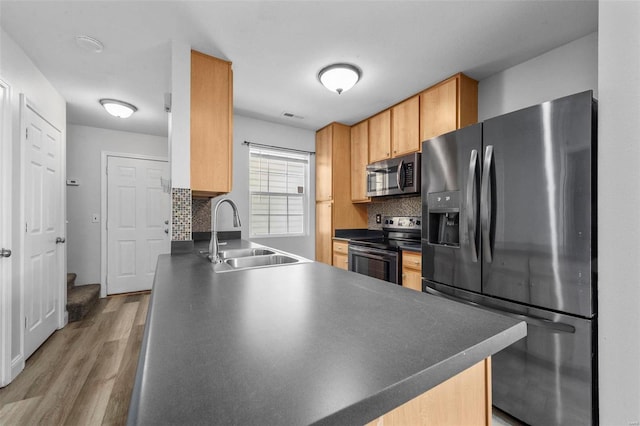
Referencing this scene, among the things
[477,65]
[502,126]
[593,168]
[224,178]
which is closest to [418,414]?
[593,168]

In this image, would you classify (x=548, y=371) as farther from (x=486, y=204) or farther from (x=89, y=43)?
(x=89, y=43)

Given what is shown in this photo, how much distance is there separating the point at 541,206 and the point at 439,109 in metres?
1.46

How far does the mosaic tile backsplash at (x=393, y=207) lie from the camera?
3262 millimetres

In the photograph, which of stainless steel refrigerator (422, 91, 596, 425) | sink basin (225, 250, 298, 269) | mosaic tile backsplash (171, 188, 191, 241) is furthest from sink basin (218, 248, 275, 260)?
stainless steel refrigerator (422, 91, 596, 425)

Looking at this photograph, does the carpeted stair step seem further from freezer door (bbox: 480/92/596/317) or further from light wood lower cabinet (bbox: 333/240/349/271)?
freezer door (bbox: 480/92/596/317)

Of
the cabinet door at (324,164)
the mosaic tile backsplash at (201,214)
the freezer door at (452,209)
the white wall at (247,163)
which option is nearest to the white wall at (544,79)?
the freezer door at (452,209)

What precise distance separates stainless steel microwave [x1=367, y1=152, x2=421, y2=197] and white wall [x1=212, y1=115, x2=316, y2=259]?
3.48ft

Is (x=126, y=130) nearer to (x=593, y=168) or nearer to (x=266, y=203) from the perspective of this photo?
(x=266, y=203)

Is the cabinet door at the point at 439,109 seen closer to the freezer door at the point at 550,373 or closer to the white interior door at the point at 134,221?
the freezer door at the point at 550,373

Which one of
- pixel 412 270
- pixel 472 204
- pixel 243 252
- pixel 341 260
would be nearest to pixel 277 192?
pixel 341 260

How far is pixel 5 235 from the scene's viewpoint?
1.89 meters

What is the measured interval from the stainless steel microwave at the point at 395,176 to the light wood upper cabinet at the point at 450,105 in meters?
0.31

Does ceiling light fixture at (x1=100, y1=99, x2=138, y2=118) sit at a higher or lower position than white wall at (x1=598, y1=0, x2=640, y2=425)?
higher

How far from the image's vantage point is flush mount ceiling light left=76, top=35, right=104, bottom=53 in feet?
6.41
